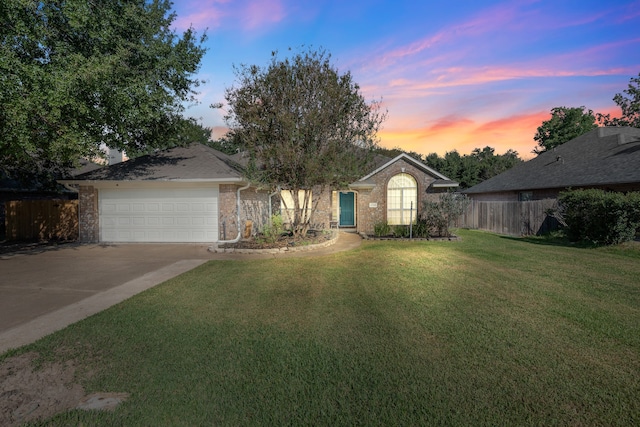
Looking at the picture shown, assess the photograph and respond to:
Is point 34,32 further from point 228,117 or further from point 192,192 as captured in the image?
point 192,192

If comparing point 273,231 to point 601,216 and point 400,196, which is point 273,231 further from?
point 601,216

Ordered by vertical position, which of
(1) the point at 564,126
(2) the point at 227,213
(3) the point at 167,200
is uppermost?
(1) the point at 564,126

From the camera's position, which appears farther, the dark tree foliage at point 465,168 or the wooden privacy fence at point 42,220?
the dark tree foliage at point 465,168

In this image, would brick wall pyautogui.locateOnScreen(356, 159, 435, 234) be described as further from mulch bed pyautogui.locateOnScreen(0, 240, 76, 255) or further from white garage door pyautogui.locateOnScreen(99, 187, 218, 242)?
mulch bed pyautogui.locateOnScreen(0, 240, 76, 255)

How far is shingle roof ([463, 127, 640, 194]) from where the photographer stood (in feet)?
48.0

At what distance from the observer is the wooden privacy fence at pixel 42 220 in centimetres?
1436

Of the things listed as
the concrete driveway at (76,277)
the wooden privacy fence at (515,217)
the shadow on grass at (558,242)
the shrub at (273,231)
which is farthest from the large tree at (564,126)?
the shrub at (273,231)

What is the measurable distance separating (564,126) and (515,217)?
80.2 feet

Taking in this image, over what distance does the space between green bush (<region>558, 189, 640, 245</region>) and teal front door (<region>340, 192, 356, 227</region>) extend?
9.57 m

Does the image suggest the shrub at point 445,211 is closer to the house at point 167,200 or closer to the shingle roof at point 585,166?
the house at point 167,200

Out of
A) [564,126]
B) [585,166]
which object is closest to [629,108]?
[564,126]

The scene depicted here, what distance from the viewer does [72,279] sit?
743cm

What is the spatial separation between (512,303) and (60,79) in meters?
11.2

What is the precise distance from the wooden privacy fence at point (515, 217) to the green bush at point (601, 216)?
5.70 feet
